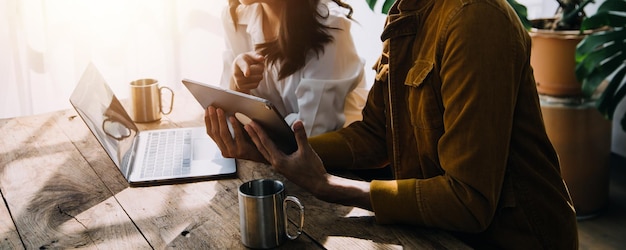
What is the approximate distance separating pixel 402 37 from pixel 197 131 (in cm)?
60

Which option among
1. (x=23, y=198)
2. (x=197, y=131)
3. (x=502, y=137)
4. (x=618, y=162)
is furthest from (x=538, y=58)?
(x=23, y=198)

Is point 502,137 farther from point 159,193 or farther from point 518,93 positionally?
point 159,193

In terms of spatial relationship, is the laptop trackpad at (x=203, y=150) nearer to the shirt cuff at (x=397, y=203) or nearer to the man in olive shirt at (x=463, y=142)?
the man in olive shirt at (x=463, y=142)

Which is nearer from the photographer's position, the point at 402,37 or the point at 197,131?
the point at 402,37

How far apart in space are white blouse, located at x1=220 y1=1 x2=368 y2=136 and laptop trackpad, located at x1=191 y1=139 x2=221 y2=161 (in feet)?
0.91

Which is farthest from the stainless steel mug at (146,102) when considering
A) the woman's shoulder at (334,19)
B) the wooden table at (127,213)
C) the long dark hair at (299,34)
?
the woman's shoulder at (334,19)

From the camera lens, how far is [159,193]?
50.3 inches

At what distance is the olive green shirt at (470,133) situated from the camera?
1043 millimetres

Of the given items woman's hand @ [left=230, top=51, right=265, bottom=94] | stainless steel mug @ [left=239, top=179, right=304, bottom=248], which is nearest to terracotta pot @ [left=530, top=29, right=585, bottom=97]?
woman's hand @ [left=230, top=51, right=265, bottom=94]

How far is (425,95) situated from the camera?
1152 mm

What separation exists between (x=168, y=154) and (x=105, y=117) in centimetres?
17

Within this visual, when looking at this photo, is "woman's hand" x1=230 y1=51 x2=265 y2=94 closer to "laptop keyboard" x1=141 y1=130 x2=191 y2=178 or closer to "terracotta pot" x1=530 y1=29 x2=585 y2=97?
"laptop keyboard" x1=141 y1=130 x2=191 y2=178

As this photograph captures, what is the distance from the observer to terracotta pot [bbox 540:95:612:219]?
2475 millimetres

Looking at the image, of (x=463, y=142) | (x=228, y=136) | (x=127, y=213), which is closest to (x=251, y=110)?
(x=228, y=136)
